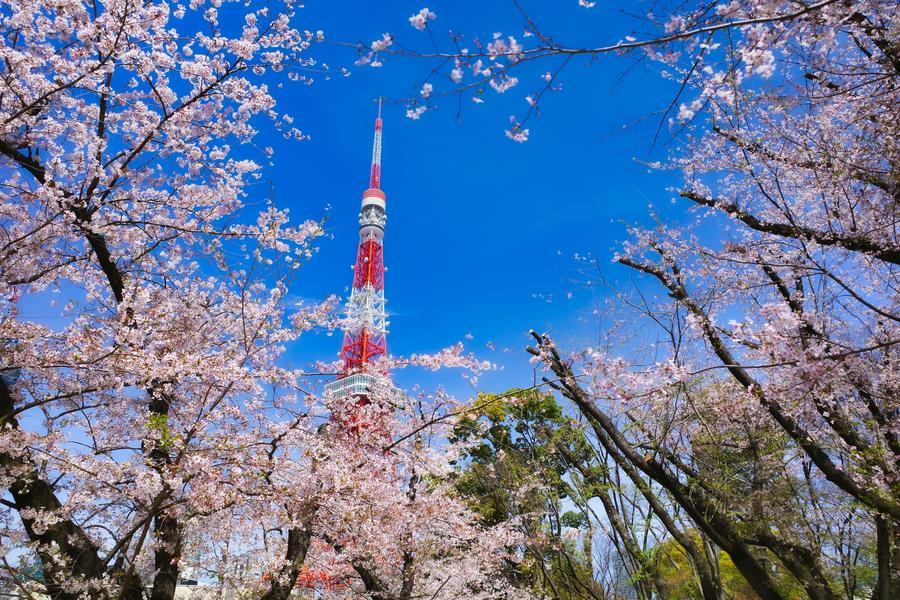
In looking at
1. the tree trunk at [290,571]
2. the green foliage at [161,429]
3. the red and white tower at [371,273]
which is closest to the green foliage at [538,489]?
the tree trunk at [290,571]

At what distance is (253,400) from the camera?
15.0ft

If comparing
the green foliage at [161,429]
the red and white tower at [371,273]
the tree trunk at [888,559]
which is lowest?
the tree trunk at [888,559]

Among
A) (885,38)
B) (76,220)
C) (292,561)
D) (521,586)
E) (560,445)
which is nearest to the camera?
(885,38)

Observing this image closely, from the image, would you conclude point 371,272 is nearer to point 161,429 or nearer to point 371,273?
point 371,273

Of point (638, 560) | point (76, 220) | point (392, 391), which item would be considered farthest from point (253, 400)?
point (638, 560)

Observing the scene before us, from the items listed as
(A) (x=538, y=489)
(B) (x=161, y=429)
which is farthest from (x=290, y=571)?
(A) (x=538, y=489)

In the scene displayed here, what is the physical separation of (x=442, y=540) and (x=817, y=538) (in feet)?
16.6

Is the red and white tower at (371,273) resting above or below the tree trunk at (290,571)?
above

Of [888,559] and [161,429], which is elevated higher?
[161,429]

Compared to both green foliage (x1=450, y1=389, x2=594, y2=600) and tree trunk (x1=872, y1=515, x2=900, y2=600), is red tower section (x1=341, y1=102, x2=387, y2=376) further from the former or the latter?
tree trunk (x1=872, y1=515, x2=900, y2=600)

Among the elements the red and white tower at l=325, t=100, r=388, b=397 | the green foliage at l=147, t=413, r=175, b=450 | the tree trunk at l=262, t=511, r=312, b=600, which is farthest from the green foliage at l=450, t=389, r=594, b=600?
the red and white tower at l=325, t=100, r=388, b=397

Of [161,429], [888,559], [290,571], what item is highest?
[161,429]

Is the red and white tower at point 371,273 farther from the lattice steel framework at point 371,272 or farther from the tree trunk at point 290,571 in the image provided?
the tree trunk at point 290,571

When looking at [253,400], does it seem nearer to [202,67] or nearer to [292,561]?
[292,561]
